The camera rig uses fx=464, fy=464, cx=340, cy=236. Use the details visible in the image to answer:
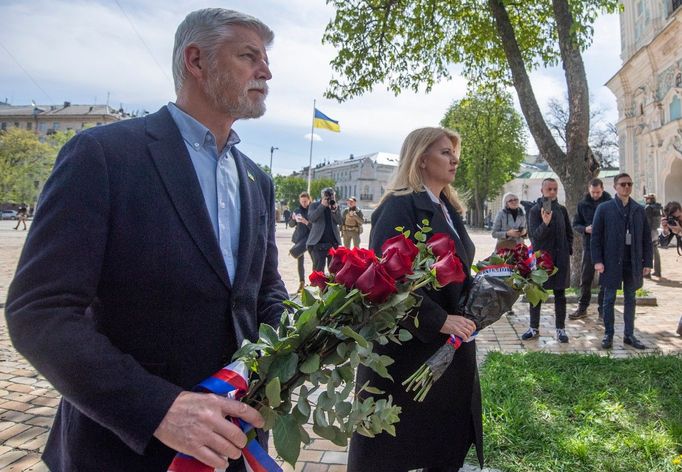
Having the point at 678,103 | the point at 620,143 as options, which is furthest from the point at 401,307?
the point at 620,143

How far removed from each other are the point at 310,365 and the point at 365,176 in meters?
112

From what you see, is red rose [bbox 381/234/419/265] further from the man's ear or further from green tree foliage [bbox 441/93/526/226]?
green tree foliage [bbox 441/93/526/226]

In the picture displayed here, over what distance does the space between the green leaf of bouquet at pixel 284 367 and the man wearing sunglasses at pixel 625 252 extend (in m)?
5.72

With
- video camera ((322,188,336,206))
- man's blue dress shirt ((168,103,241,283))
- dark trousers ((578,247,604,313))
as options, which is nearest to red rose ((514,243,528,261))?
man's blue dress shirt ((168,103,241,283))

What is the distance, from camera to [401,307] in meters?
1.31

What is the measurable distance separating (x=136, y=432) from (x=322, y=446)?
2500mm

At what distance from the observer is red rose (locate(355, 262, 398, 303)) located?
1227mm

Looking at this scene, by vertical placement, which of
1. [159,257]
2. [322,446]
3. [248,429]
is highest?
[159,257]

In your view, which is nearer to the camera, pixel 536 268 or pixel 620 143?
pixel 536 268

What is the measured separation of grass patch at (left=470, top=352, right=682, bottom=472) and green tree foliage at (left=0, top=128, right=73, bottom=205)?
222 feet

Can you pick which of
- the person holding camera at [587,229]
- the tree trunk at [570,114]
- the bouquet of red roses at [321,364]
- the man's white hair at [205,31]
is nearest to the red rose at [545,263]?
the bouquet of red roses at [321,364]

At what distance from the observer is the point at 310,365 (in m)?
1.12

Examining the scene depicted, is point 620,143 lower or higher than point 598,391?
higher

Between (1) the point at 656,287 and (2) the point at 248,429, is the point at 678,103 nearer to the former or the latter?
(1) the point at 656,287
